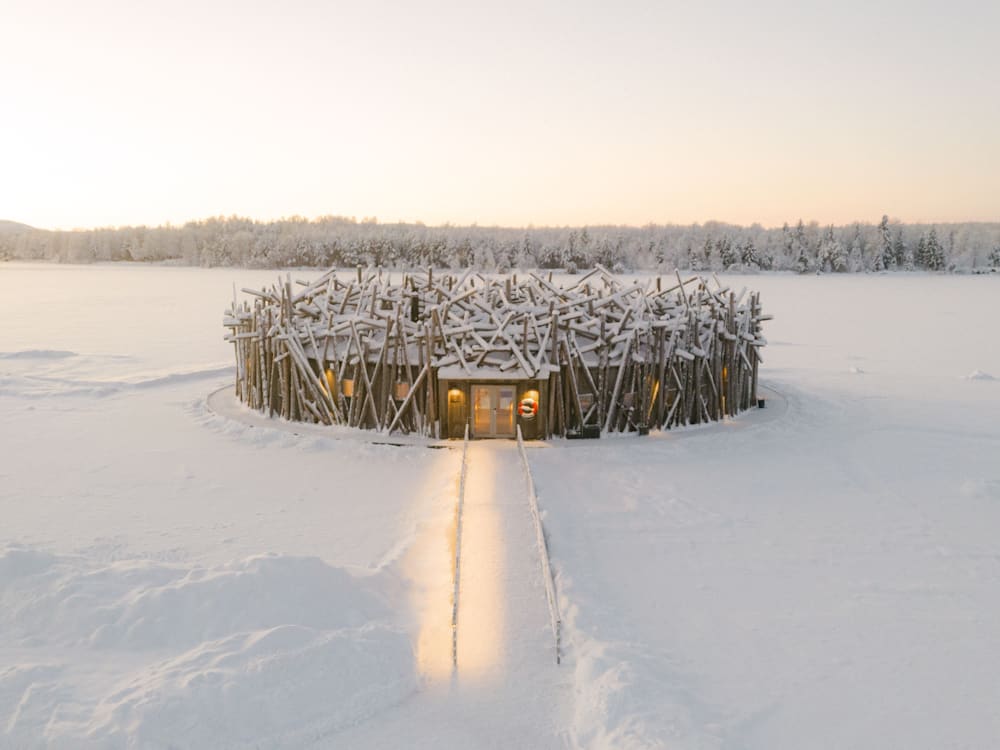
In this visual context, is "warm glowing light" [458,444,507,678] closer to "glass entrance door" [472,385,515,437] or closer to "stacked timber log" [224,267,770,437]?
"glass entrance door" [472,385,515,437]

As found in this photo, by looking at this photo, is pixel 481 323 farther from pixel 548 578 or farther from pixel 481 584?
pixel 548 578

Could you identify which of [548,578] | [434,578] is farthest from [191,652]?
[548,578]

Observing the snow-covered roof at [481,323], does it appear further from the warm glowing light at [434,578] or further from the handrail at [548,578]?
the warm glowing light at [434,578]

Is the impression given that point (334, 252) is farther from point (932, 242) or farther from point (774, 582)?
point (774, 582)

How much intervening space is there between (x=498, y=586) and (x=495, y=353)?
984 centimetres

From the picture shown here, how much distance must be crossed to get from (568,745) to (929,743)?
3830 mm

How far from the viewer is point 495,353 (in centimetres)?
1941

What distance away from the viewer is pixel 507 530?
12398 millimetres

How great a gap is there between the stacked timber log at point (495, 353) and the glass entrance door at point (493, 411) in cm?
68

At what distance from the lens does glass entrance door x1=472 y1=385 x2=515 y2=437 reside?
Answer: 19.0m

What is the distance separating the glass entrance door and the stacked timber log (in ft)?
2.22

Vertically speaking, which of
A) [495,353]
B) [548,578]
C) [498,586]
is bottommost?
[498,586]

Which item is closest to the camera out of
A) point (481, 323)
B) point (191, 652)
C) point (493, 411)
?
point (191, 652)

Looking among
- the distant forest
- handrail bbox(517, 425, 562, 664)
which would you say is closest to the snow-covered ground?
handrail bbox(517, 425, 562, 664)
